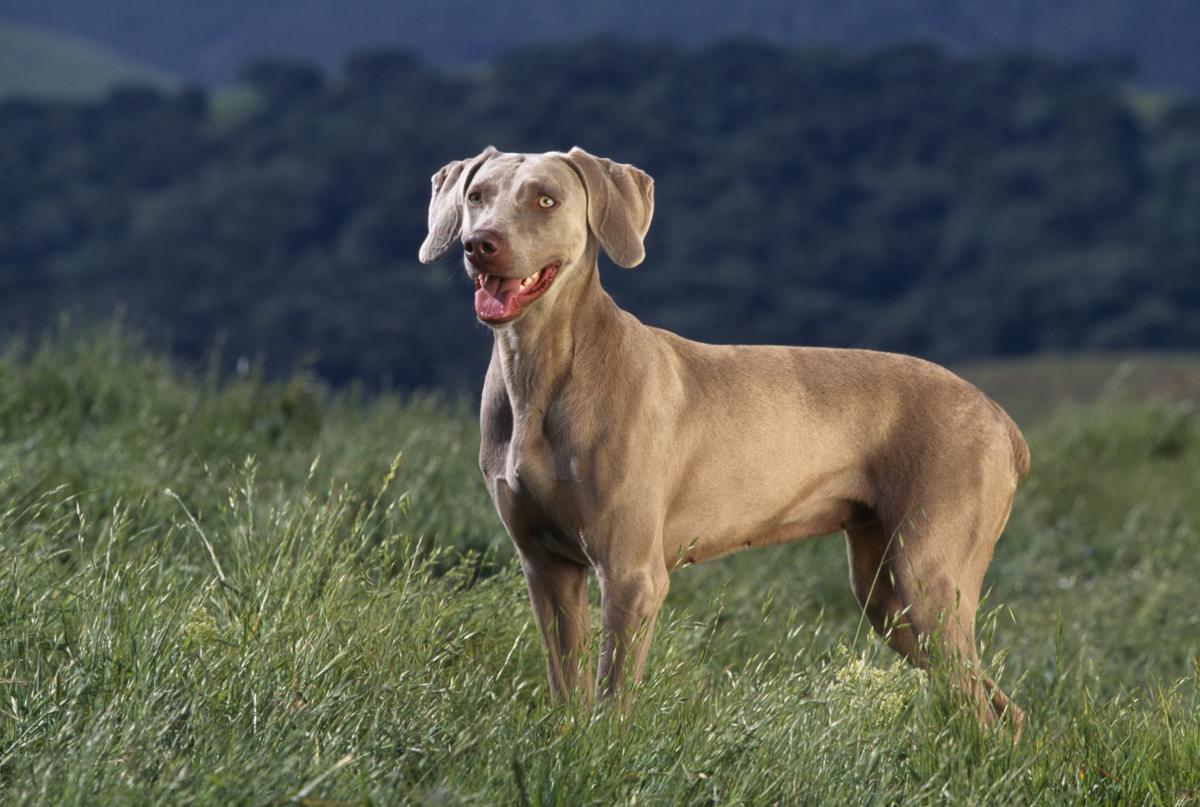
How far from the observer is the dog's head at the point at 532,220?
3.57 metres

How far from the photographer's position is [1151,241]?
57.6 meters

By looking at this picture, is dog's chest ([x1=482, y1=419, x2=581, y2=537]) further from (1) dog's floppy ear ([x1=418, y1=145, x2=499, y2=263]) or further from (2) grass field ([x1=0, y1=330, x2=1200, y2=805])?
(1) dog's floppy ear ([x1=418, y1=145, x2=499, y2=263])

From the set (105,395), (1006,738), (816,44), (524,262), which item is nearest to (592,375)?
(524,262)

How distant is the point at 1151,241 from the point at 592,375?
57933mm

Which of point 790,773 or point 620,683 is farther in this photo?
point 620,683

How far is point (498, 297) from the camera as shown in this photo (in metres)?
3.62

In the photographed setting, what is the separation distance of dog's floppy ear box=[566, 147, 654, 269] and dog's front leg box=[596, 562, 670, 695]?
0.76 metres

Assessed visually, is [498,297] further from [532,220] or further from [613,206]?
[613,206]

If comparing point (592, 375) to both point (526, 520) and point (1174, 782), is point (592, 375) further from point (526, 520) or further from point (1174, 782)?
point (1174, 782)

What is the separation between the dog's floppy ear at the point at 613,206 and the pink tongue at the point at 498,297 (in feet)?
0.99

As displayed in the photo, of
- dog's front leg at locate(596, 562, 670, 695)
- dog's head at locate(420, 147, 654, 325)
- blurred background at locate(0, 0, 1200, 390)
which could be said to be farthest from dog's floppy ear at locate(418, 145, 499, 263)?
blurred background at locate(0, 0, 1200, 390)

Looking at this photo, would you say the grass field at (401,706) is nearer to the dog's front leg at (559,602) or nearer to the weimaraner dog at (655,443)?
the dog's front leg at (559,602)

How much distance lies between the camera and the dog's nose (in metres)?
3.50

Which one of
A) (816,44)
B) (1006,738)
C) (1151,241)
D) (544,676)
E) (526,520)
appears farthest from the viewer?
(816,44)
